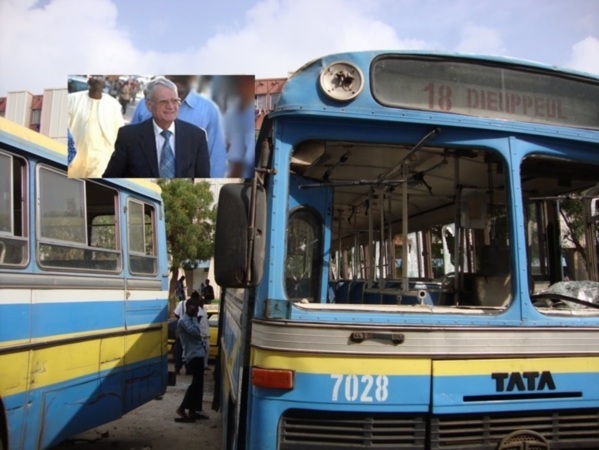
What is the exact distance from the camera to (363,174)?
3.87 metres

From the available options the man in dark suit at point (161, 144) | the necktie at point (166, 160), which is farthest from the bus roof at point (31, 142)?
the necktie at point (166, 160)

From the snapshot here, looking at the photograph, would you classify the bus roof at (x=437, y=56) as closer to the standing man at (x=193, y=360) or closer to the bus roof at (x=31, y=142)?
the bus roof at (x=31, y=142)

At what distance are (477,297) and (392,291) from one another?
72 cm

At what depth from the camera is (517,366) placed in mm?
2594

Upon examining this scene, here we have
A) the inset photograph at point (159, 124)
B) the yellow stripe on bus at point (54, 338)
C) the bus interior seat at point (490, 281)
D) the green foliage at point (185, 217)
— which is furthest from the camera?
the green foliage at point (185, 217)

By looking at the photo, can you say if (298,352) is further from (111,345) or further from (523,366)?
(111,345)

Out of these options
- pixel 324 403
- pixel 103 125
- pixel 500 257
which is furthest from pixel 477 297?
pixel 103 125

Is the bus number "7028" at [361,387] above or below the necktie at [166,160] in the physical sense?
below

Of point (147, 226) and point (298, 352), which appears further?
point (147, 226)

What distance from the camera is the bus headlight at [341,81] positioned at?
266 cm

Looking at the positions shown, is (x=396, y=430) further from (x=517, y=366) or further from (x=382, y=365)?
(x=517, y=366)

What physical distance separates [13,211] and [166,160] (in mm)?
1339

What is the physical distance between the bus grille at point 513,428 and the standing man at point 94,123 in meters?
2.80

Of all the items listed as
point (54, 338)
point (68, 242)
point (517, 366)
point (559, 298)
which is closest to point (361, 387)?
point (517, 366)
